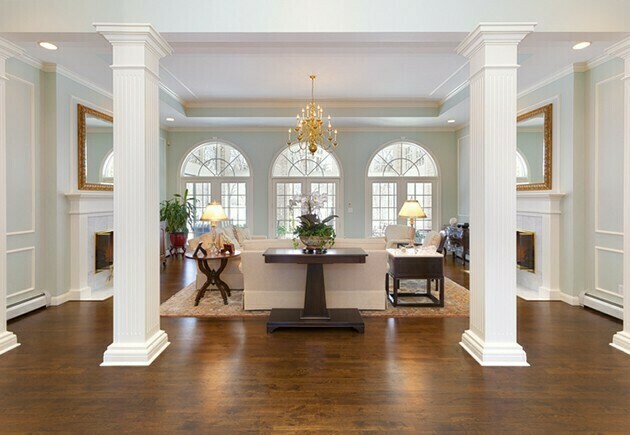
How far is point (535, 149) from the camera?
5.70 meters

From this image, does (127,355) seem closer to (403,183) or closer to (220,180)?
(220,180)

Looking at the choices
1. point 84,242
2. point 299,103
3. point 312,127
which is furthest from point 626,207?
point 84,242

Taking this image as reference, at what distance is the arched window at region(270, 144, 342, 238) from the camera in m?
9.36

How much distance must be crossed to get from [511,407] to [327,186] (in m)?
7.20

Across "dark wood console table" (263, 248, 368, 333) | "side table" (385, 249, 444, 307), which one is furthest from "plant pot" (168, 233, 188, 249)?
"side table" (385, 249, 444, 307)

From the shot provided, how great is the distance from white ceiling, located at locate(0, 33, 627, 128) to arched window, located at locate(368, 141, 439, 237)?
3.72 feet

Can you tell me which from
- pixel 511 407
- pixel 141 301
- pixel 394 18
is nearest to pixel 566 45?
pixel 394 18

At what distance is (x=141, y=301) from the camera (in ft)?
10.6

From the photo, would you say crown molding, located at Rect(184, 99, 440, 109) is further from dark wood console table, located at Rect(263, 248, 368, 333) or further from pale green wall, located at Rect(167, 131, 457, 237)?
dark wood console table, located at Rect(263, 248, 368, 333)

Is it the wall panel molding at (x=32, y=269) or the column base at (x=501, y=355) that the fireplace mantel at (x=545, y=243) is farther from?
the wall panel molding at (x=32, y=269)

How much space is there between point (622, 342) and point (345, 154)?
667cm

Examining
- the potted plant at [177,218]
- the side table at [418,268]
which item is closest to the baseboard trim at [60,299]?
the potted plant at [177,218]

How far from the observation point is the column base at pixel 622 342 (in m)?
3.44

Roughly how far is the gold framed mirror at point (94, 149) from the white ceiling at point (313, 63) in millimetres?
512
